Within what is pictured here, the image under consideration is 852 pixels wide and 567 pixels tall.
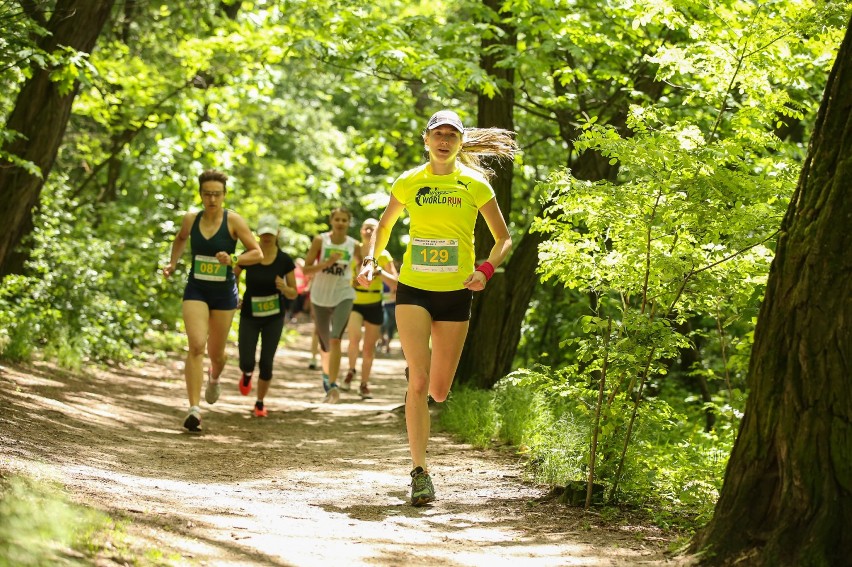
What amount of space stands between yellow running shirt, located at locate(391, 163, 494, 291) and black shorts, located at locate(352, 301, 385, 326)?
21.5 ft

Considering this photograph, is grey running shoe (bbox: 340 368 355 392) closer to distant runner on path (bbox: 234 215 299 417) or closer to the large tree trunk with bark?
distant runner on path (bbox: 234 215 299 417)

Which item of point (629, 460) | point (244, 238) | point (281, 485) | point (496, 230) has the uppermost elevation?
point (496, 230)

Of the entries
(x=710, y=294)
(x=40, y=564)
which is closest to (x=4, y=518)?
(x=40, y=564)

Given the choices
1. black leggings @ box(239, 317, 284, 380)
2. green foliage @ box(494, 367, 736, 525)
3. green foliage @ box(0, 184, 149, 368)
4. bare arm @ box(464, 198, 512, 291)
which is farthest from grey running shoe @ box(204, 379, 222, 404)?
bare arm @ box(464, 198, 512, 291)

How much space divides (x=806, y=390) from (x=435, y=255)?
2.77 metres

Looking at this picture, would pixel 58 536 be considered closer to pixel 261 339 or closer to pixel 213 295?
pixel 213 295

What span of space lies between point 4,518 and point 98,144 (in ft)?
51.4

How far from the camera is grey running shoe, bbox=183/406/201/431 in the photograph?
9.12 metres

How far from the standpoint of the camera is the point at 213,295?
9008mm

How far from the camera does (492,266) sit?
6301 millimetres

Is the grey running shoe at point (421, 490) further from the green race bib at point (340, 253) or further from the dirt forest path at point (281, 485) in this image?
the green race bib at point (340, 253)

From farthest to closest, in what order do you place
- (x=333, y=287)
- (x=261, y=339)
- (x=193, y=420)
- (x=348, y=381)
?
(x=348, y=381) → (x=333, y=287) → (x=261, y=339) → (x=193, y=420)

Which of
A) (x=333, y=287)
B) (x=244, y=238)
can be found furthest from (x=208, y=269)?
(x=333, y=287)

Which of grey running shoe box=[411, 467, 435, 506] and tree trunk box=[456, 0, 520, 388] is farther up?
tree trunk box=[456, 0, 520, 388]
